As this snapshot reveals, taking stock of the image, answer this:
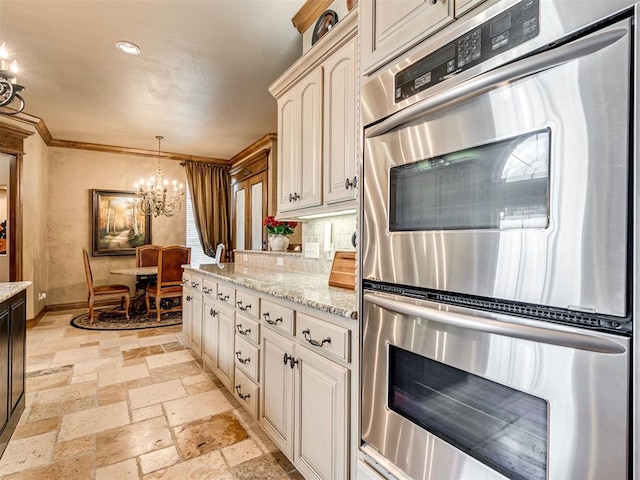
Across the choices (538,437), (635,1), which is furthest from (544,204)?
(538,437)

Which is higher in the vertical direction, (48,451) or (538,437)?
(538,437)

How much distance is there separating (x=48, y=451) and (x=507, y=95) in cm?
286

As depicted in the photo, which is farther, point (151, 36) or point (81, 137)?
point (81, 137)

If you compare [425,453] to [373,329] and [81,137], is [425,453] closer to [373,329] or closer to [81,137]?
[373,329]

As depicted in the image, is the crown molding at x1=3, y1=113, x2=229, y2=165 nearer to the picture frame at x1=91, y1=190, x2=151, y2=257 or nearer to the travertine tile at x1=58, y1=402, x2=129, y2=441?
the picture frame at x1=91, y1=190, x2=151, y2=257

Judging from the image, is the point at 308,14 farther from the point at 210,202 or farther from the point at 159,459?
the point at 210,202

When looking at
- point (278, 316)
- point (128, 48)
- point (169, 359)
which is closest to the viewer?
point (278, 316)

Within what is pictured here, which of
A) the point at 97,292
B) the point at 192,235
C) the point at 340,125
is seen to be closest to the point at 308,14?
the point at 340,125

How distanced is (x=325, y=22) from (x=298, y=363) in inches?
89.3

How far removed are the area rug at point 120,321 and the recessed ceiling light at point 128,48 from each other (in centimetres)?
344

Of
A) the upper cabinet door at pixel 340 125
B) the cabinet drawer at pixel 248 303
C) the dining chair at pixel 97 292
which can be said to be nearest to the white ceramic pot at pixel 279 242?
the cabinet drawer at pixel 248 303

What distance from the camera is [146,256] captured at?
234 inches

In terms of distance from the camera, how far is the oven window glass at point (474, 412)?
0.75 metres

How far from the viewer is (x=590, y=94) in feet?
2.12
